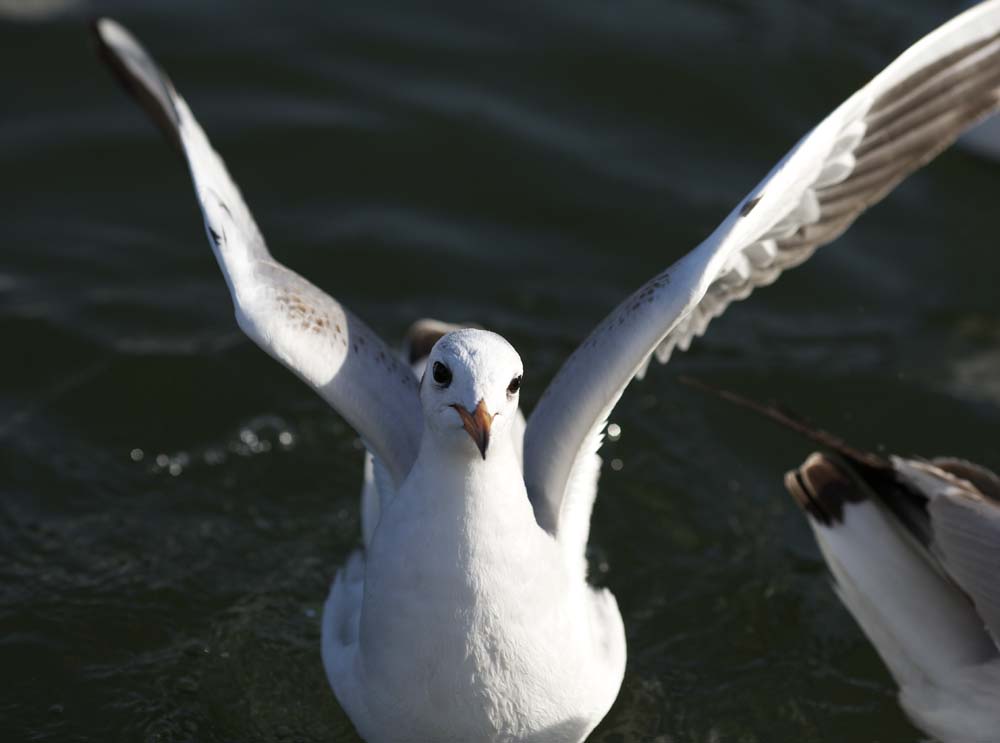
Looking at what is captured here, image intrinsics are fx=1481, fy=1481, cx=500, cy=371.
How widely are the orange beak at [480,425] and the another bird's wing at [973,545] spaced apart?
1.96 metres

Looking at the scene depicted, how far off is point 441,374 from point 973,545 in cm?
209

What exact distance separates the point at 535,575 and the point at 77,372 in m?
3.31

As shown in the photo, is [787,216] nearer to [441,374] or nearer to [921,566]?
[921,566]

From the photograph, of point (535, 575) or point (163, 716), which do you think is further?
point (163, 716)

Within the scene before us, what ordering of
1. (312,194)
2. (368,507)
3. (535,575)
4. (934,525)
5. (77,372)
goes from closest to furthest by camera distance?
(535,575), (934,525), (368,507), (77,372), (312,194)

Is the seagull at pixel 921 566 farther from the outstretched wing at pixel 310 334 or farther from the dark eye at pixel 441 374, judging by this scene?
the dark eye at pixel 441 374

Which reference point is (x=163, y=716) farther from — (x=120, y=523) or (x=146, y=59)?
(x=146, y=59)

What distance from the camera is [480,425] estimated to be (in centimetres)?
391

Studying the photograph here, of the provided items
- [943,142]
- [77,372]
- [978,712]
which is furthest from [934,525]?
[77,372]

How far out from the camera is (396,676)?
4.43m

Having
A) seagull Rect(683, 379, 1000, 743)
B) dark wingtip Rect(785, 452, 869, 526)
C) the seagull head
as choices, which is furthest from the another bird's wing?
the seagull head

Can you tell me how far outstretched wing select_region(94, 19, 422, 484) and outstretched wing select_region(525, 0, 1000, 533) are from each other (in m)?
0.46

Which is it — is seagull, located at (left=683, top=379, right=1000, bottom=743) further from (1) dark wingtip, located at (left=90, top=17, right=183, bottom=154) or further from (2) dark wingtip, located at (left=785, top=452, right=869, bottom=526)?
(1) dark wingtip, located at (left=90, top=17, right=183, bottom=154)

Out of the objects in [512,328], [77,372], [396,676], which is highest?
[396,676]
